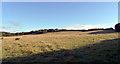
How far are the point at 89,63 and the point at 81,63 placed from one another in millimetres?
583

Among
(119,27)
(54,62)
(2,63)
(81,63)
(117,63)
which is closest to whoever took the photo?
(117,63)

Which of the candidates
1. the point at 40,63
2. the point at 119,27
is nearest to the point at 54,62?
the point at 40,63

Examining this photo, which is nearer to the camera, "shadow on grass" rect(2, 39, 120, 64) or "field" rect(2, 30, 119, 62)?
"shadow on grass" rect(2, 39, 120, 64)

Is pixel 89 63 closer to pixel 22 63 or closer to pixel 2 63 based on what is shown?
pixel 22 63

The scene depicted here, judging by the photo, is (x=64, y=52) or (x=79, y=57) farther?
(x=64, y=52)

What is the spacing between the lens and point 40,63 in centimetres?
694

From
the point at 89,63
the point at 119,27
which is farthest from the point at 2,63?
the point at 119,27

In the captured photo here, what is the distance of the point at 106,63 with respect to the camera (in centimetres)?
606

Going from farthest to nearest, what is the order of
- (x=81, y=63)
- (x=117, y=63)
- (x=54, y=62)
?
(x=54, y=62), (x=81, y=63), (x=117, y=63)

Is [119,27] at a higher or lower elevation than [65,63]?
higher

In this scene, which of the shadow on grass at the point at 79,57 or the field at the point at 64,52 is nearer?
the shadow on grass at the point at 79,57

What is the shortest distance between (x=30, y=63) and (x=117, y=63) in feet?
21.8

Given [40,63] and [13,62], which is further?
[13,62]

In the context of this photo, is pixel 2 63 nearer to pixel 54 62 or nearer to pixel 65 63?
pixel 54 62
